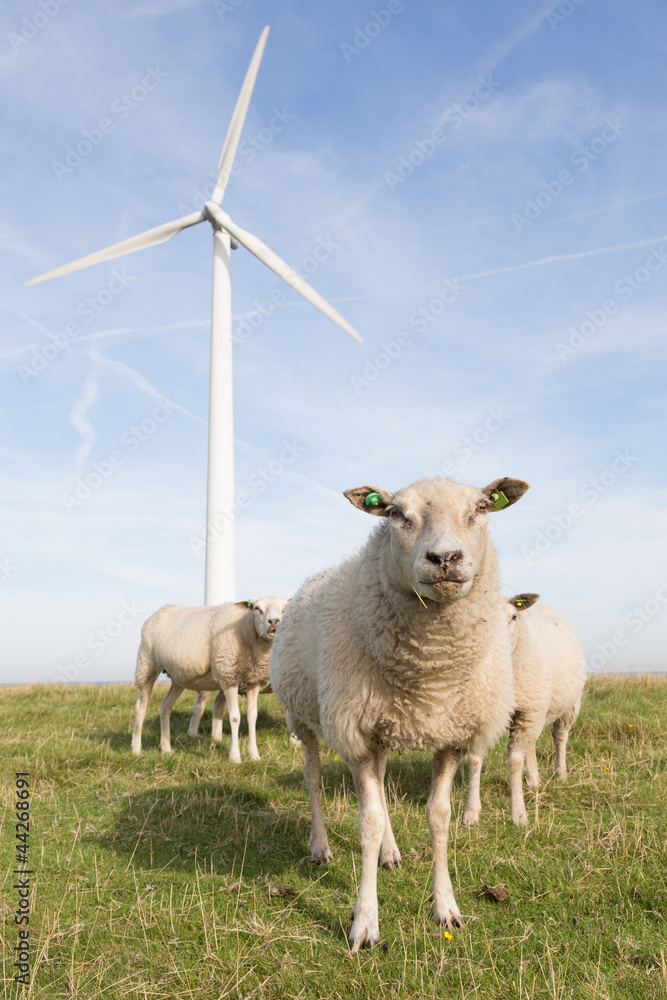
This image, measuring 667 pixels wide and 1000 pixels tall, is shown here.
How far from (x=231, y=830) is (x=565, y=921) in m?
3.25

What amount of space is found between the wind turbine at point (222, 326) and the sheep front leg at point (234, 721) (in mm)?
11317

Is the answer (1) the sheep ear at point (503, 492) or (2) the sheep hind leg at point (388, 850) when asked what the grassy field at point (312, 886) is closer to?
(2) the sheep hind leg at point (388, 850)

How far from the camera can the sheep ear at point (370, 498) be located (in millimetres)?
4863

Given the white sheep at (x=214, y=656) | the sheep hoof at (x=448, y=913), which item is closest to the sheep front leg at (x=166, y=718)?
the white sheep at (x=214, y=656)

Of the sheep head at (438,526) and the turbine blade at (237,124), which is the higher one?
the turbine blade at (237,124)

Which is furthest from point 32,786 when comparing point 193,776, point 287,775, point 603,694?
point 603,694

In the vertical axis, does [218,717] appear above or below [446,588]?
below

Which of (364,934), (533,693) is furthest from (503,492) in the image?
(533,693)

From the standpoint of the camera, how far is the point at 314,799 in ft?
20.3

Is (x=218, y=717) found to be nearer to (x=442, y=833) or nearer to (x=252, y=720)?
(x=252, y=720)

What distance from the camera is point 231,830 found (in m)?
6.60

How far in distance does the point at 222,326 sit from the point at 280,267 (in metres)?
2.80

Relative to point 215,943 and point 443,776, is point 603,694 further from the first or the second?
point 215,943

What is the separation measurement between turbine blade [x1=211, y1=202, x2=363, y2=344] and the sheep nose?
20394 millimetres
